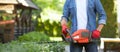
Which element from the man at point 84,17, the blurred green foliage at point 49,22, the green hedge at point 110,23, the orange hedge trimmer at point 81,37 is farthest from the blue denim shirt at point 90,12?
the blurred green foliage at point 49,22

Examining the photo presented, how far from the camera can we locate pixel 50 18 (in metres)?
39.7

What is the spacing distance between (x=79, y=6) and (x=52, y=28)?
111ft

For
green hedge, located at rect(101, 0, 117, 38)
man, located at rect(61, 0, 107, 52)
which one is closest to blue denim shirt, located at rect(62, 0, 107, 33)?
man, located at rect(61, 0, 107, 52)

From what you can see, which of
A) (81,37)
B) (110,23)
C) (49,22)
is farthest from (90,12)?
(49,22)

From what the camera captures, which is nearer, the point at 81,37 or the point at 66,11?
the point at 81,37

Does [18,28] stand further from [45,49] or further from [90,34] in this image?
[90,34]

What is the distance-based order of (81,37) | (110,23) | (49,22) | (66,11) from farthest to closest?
1. (49,22)
2. (110,23)
3. (66,11)
4. (81,37)

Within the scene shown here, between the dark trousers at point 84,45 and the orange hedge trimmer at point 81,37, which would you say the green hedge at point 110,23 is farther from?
the orange hedge trimmer at point 81,37

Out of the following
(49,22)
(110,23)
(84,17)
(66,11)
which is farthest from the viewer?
(49,22)

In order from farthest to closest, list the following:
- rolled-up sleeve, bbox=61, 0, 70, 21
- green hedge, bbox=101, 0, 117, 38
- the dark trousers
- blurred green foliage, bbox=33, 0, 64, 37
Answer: blurred green foliage, bbox=33, 0, 64, 37
green hedge, bbox=101, 0, 117, 38
rolled-up sleeve, bbox=61, 0, 70, 21
the dark trousers

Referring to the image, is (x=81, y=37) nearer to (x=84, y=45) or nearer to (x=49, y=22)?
(x=84, y=45)

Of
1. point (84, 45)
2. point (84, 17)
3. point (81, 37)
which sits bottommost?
point (84, 45)

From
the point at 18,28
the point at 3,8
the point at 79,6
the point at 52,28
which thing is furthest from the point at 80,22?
the point at 52,28

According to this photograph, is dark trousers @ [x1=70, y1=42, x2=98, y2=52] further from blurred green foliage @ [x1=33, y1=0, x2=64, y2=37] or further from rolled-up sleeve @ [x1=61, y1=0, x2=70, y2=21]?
blurred green foliage @ [x1=33, y1=0, x2=64, y2=37]
